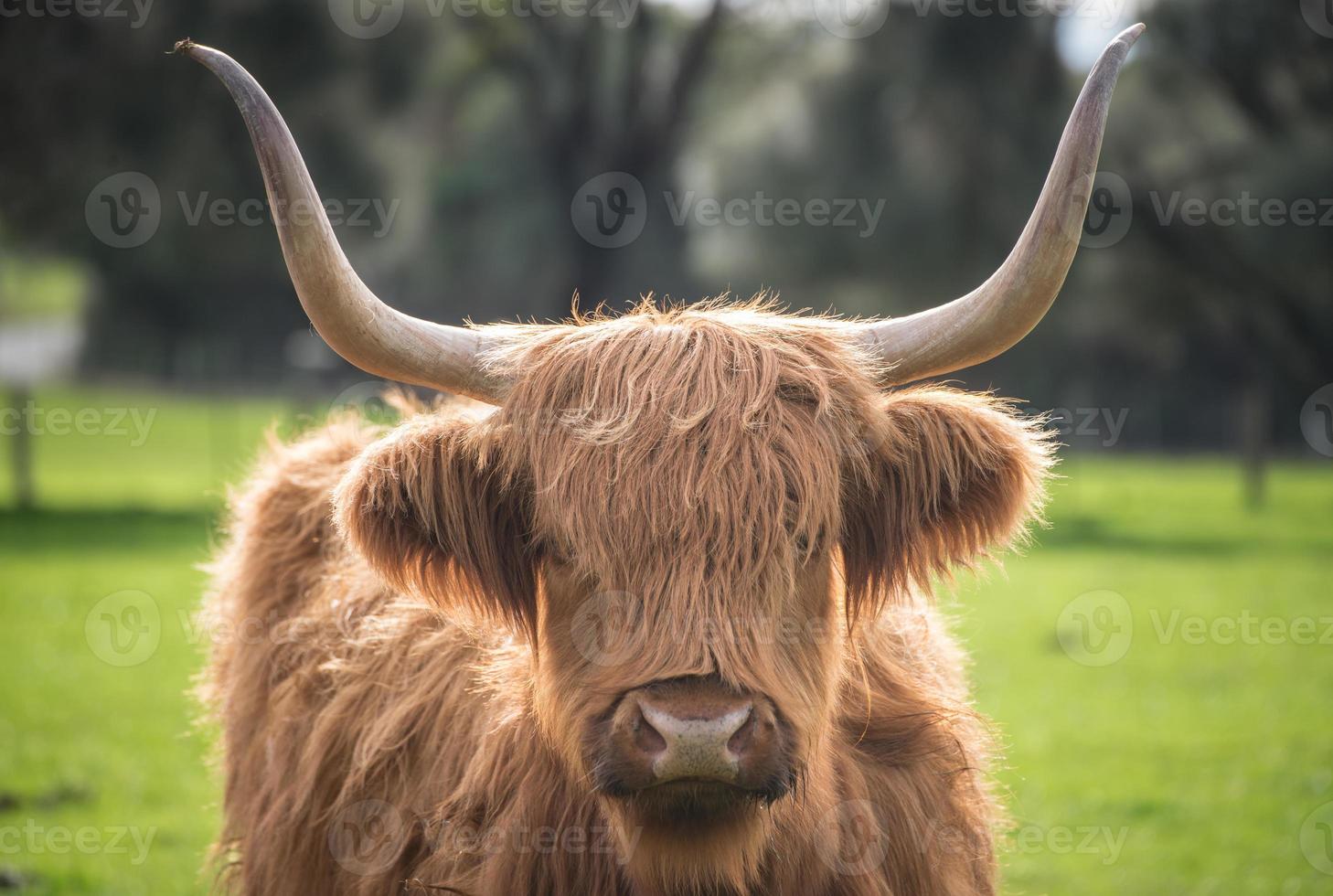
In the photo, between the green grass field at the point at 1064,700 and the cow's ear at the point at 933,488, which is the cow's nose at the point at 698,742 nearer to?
the cow's ear at the point at 933,488

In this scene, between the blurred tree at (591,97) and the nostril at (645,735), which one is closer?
the nostril at (645,735)

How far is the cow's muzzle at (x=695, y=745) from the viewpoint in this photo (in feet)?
7.01

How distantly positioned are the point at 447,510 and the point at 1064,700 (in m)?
6.84

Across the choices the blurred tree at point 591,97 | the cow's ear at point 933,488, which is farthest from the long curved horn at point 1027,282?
the blurred tree at point 591,97

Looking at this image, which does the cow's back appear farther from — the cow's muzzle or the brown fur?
the cow's muzzle

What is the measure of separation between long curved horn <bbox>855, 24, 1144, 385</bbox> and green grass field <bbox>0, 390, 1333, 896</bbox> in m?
0.59

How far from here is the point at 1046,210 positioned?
7.80ft

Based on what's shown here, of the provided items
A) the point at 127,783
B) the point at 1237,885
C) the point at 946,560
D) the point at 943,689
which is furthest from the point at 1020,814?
the point at 127,783

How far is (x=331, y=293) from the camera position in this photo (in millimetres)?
2426

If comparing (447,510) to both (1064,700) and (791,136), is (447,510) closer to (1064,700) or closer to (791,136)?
(1064,700)

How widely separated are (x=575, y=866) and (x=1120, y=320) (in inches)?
854

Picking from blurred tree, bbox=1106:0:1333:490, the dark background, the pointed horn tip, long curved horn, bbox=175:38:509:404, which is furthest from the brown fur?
blurred tree, bbox=1106:0:1333:490

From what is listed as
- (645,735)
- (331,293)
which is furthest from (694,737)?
(331,293)

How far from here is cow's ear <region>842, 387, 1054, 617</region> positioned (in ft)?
8.94
